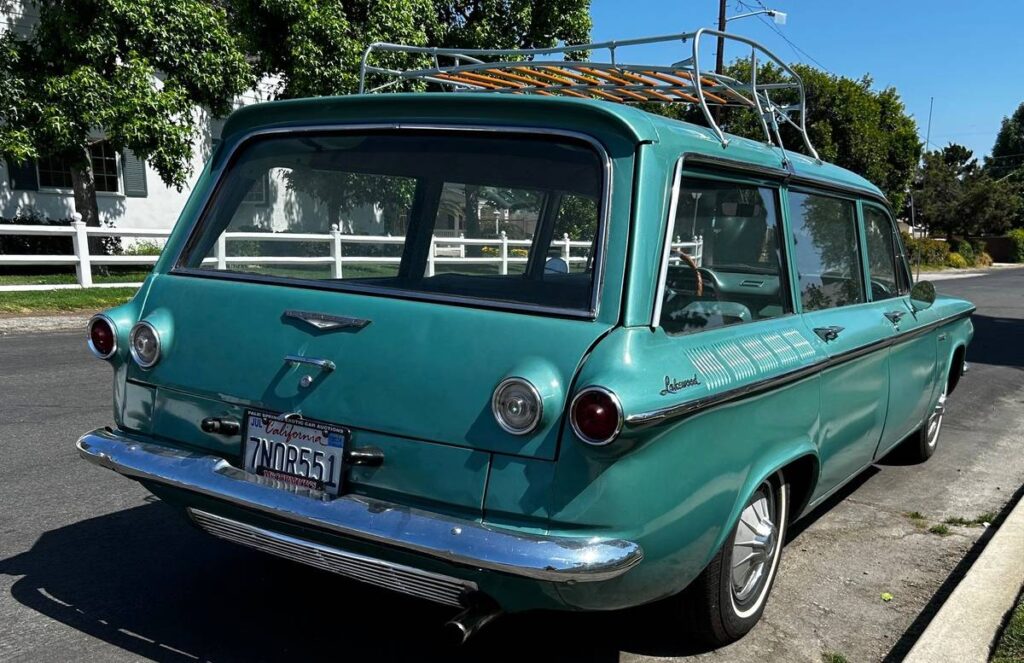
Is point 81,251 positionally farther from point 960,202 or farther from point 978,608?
point 960,202

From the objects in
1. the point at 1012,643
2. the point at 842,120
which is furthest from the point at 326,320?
the point at 842,120

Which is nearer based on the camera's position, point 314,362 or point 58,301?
point 314,362

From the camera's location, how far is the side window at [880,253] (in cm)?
455

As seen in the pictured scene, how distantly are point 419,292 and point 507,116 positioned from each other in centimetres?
63

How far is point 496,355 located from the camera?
257cm

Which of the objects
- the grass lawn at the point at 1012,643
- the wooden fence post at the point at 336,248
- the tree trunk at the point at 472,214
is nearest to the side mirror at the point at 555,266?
the tree trunk at the point at 472,214

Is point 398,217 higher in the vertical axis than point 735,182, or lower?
lower

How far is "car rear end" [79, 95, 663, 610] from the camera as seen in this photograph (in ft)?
8.10

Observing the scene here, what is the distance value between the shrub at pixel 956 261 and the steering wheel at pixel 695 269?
46.5 m

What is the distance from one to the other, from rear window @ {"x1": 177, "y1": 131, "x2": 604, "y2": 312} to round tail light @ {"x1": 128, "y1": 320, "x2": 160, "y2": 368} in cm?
29

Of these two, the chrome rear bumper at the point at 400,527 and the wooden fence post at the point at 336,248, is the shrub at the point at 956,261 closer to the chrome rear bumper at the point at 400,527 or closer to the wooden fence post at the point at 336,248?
the wooden fence post at the point at 336,248

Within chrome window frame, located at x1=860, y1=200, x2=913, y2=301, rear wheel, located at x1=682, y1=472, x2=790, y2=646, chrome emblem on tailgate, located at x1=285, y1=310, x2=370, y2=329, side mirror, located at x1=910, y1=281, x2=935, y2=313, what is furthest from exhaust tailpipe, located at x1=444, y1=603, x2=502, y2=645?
side mirror, located at x1=910, y1=281, x2=935, y2=313

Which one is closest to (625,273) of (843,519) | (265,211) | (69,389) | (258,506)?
(258,506)

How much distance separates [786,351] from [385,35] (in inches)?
580
